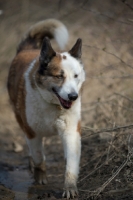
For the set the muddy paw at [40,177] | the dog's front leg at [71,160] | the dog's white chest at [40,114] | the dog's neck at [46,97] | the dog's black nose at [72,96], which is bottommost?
the muddy paw at [40,177]

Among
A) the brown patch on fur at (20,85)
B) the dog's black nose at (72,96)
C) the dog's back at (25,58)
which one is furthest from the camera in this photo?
the dog's back at (25,58)

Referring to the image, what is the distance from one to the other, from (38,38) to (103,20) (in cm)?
497

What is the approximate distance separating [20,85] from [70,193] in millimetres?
1816

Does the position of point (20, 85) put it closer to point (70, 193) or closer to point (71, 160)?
point (71, 160)

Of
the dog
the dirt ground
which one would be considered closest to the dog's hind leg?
the dog

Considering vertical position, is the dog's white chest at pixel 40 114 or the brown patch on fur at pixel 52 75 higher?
the brown patch on fur at pixel 52 75

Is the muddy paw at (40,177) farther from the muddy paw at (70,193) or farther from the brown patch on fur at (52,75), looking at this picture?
the brown patch on fur at (52,75)

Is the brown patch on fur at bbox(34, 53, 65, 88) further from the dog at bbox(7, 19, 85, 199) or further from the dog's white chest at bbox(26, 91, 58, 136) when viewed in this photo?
the dog's white chest at bbox(26, 91, 58, 136)

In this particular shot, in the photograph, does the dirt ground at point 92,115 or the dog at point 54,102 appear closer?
the dog at point 54,102

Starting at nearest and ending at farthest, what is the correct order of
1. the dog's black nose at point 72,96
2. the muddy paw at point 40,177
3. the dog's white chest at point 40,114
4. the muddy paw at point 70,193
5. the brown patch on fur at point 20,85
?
the dog's black nose at point 72,96 → the muddy paw at point 70,193 → the dog's white chest at point 40,114 → the brown patch on fur at point 20,85 → the muddy paw at point 40,177

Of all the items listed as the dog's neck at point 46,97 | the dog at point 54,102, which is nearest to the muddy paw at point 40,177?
the dog at point 54,102

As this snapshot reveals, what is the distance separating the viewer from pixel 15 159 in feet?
28.0

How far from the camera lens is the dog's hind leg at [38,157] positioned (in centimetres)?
679

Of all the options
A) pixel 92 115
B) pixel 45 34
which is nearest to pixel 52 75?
pixel 45 34
